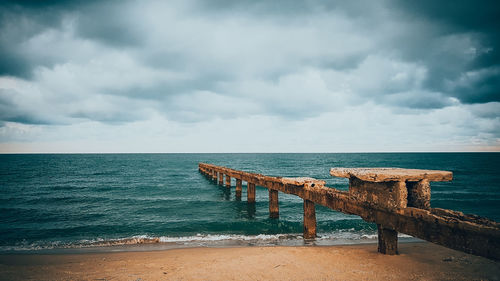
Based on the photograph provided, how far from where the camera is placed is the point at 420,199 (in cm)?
371

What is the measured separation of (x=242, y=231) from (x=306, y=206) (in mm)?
3678

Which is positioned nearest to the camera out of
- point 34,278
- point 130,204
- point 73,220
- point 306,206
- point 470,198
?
point 34,278

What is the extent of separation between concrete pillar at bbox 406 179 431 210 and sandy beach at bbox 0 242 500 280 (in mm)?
1439

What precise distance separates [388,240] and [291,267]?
6.64 ft

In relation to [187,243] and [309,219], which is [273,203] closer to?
[309,219]

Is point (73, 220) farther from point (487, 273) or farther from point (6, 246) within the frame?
point (487, 273)

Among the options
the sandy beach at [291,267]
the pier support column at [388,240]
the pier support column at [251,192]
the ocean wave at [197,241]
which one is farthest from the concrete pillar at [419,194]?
the pier support column at [251,192]

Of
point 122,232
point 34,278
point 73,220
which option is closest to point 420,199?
point 34,278

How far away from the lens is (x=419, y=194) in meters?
3.70

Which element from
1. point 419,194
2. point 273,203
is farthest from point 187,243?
point 419,194

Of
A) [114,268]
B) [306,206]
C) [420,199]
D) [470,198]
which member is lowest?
[470,198]

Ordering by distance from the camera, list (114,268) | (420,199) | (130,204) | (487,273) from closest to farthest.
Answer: (420,199)
(487,273)
(114,268)
(130,204)

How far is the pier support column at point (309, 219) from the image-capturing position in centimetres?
746

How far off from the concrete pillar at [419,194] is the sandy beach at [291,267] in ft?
4.72
